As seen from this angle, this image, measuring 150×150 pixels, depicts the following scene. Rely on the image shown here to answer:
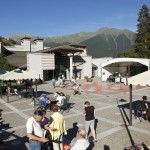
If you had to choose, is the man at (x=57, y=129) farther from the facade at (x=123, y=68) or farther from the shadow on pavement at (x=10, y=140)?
the facade at (x=123, y=68)

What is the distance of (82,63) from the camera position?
4781 centimetres

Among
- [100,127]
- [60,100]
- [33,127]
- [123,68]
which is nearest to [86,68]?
[123,68]

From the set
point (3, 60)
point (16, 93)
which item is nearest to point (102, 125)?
point (16, 93)

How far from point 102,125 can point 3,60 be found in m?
30.3

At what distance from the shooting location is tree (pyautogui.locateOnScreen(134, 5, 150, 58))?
53.6 meters

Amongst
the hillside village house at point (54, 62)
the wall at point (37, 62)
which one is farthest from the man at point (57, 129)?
the wall at point (37, 62)

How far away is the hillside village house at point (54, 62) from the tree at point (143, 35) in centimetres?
1505

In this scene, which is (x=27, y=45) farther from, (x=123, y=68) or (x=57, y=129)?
(x=57, y=129)

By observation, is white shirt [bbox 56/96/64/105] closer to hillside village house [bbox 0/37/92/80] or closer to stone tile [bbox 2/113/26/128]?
stone tile [bbox 2/113/26/128]

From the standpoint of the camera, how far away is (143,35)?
179 feet

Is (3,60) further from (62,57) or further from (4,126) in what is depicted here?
(4,126)

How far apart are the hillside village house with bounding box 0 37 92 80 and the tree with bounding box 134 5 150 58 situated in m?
15.0

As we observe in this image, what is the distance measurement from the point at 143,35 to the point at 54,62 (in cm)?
2679

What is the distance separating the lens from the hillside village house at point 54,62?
1549 inches
